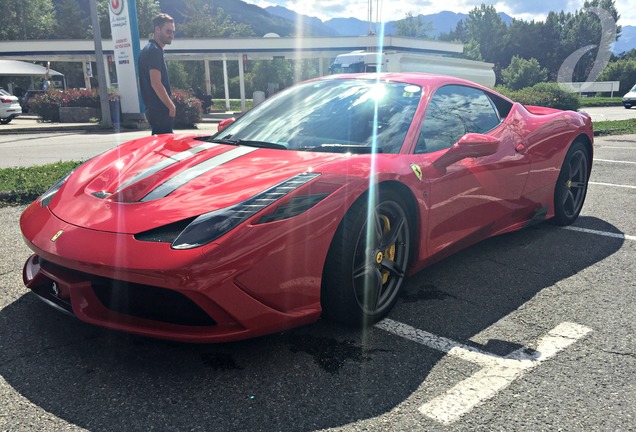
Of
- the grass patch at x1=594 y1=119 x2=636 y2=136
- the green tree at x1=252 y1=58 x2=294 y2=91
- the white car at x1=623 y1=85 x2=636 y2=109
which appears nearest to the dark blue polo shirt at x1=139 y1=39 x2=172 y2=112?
the grass patch at x1=594 y1=119 x2=636 y2=136

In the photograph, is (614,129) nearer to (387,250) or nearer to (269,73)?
(387,250)

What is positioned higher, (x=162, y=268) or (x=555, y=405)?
(x=162, y=268)

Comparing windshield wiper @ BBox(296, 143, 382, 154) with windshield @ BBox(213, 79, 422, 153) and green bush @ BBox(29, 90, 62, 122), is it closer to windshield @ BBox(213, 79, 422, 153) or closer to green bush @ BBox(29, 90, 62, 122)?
windshield @ BBox(213, 79, 422, 153)

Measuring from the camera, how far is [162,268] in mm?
1966

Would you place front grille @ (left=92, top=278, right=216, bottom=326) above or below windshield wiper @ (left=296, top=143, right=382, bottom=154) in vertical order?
below

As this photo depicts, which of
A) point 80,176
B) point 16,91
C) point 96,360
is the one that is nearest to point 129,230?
point 96,360

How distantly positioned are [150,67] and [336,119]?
2.64 metres

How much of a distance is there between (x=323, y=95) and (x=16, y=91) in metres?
44.9

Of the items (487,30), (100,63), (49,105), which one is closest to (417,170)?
(100,63)

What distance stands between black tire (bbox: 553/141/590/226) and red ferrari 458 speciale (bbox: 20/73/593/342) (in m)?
0.66

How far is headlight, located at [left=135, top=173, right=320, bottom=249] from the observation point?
2.05 m

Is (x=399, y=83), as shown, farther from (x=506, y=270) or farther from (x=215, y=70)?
(x=215, y=70)

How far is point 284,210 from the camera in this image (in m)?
2.19

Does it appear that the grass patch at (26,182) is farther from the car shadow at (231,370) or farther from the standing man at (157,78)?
the car shadow at (231,370)
